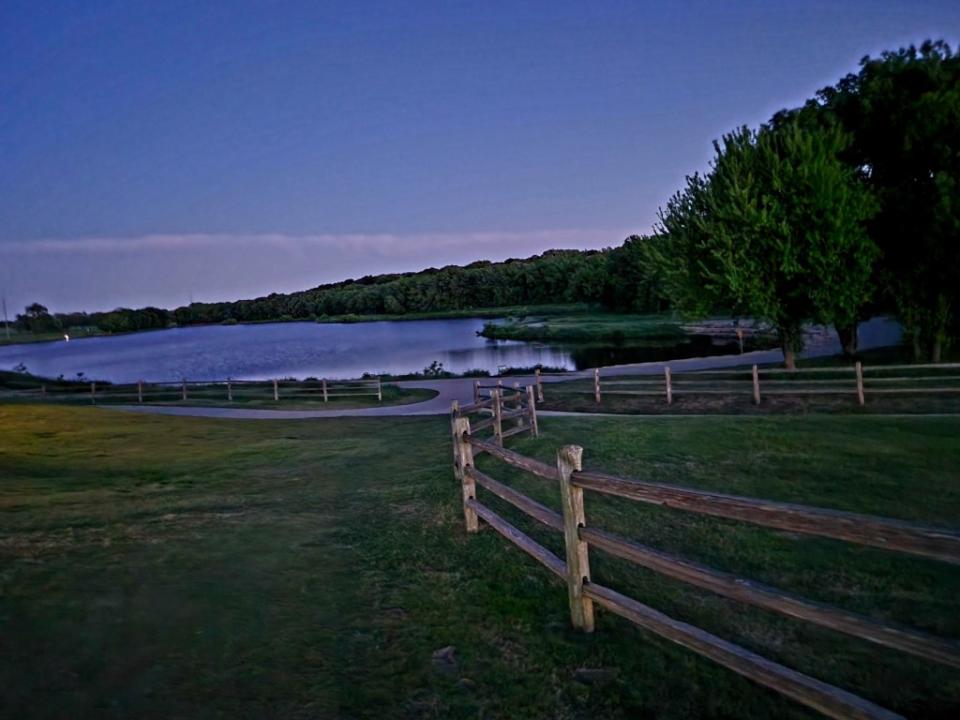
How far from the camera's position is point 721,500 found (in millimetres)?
3914

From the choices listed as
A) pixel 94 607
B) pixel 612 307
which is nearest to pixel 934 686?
pixel 94 607

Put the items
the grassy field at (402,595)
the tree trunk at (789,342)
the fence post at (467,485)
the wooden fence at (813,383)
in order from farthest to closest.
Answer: the tree trunk at (789,342) → the wooden fence at (813,383) → the fence post at (467,485) → the grassy field at (402,595)

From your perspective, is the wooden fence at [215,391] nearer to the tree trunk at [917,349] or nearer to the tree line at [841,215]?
the tree line at [841,215]

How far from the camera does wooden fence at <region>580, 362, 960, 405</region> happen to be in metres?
18.1

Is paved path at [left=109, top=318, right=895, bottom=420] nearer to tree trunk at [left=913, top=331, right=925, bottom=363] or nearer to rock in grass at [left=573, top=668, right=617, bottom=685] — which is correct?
tree trunk at [left=913, top=331, right=925, bottom=363]

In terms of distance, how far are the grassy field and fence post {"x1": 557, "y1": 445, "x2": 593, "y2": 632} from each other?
196mm

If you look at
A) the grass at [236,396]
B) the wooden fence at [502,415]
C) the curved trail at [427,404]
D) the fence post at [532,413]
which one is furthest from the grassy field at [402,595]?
the grass at [236,396]

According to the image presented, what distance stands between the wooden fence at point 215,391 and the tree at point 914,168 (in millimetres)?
20315

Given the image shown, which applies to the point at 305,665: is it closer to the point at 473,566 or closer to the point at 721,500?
the point at 473,566

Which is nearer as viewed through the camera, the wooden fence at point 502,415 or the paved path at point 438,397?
the wooden fence at point 502,415

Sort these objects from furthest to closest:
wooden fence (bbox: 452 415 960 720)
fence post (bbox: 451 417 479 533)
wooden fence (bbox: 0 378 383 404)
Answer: wooden fence (bbox: 0 378 383 404)
fence post (bbox: 451 417 479 533)
wooden fence (bbox: 452 415 960 720)

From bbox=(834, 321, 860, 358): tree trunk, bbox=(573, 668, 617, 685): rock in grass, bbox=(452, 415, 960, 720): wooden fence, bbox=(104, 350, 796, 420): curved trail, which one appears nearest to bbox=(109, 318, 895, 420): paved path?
bbox=(104, 350, 796, 420): curved trail

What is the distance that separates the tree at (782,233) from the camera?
23.3 metres

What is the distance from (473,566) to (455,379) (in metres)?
27.6
